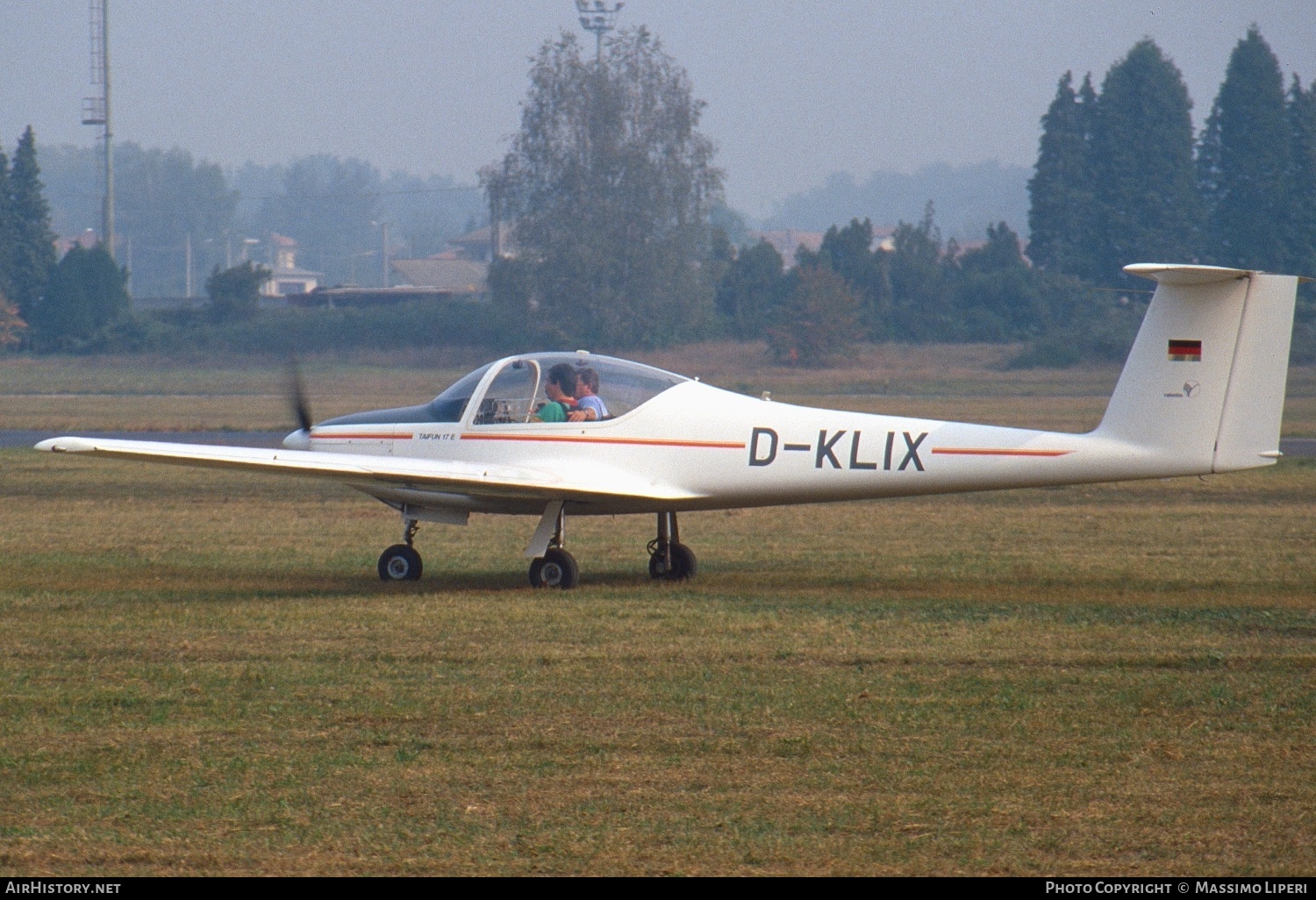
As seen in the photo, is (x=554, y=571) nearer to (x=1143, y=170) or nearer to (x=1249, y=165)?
(x=1249, y=165)

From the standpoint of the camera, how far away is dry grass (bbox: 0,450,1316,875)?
17.9 ft

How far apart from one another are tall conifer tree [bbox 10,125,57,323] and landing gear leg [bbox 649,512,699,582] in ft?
209

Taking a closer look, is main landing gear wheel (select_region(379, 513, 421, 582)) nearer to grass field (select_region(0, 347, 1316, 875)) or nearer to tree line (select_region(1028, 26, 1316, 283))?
grass field (select_region(0, 347, 1316, 875))

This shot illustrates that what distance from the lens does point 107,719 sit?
287 inches

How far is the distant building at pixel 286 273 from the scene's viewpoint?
138800mm

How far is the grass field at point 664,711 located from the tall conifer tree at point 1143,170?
57.7 metres

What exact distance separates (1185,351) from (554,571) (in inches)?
198

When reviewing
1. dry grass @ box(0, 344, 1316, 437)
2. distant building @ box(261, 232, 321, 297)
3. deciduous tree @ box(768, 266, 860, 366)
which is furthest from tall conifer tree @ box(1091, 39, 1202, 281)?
distant building @ box(261, 232, 321, 297)

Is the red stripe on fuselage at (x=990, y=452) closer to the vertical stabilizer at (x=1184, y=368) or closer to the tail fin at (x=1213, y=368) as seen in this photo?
the vertical stabilizer at (x=1184, y=368)

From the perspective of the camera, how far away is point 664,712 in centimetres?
746

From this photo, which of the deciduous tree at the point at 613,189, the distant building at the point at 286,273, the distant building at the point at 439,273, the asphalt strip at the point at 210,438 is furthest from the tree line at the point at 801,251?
the distant building at the point at 286,273

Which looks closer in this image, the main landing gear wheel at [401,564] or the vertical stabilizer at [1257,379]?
the vertical stabilizer at [1257,379]
